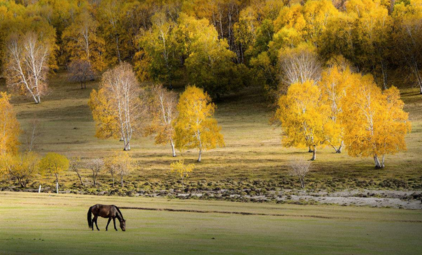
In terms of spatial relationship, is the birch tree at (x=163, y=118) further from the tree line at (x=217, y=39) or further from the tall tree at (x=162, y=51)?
the tall tree at (x=162, y=51)

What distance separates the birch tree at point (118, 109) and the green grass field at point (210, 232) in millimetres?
37310

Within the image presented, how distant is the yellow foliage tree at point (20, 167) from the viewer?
52438 millimetres

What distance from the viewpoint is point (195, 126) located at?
199ft

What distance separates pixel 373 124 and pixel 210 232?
110 feet

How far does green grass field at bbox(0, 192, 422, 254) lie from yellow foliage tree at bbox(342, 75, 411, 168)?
743 inches

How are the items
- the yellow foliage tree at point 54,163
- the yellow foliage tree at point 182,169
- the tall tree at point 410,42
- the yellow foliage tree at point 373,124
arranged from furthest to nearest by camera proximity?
the tall tree at point 410,42 < the yellow foliage tree at point 54,163 < the yellow foliage tree at point 182,169 < the yellow foliage tree at point 373,124

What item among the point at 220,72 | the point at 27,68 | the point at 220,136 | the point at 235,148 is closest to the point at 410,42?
the point at 220,72

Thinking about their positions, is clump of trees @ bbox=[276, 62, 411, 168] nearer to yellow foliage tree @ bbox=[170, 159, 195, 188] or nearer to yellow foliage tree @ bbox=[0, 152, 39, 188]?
yellow foliage tree @ bbox=[170, 159, 195, 188]

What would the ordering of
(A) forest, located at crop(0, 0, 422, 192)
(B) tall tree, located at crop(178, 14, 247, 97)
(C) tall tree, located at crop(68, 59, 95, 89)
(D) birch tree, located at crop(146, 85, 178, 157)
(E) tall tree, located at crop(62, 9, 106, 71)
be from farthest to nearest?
(E) tall tree, located at crop(62, 9, 106, 71)
(C) tall tree, located at crop(68, 59, 95, 89)
(B) tall tree, located at crop(178, 14, 247, 97)
(D) birch tree, located at crop(146, 85, 178, 157)
(A) forest, located at crop(0, 0, 422, 192)

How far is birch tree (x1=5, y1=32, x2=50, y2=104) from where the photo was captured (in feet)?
337

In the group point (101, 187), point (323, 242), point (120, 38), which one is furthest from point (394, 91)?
point (120, 38)

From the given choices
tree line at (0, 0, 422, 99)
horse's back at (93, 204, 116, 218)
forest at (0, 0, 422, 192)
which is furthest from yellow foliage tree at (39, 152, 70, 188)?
tree line at (0, 0, 422, 99)

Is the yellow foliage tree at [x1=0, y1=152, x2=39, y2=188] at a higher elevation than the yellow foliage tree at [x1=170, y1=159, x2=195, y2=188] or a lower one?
higher

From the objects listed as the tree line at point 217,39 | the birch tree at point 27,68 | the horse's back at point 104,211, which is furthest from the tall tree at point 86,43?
the horse's back at point 104,211
